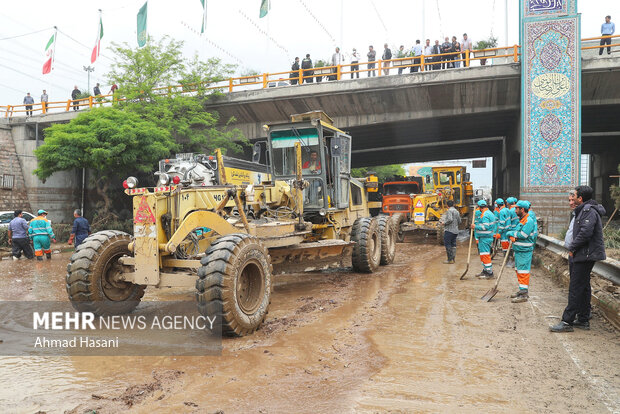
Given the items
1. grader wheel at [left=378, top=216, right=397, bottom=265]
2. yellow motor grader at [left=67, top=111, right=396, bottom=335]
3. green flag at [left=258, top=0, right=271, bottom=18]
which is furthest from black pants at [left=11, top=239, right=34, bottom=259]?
green flag at [left=258, top=0, right=271, bottom=18]

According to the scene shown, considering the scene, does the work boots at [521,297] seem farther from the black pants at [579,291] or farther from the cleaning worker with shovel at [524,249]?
the black pants at [579,291]

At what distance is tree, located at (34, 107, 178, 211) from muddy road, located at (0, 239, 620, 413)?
14.0 meters

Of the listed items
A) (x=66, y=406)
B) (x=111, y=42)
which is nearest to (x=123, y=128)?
(x=111, y=42)

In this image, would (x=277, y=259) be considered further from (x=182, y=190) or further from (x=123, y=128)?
(x=123, y=128)

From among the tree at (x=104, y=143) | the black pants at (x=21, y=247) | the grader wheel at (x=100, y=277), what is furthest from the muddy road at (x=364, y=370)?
the tree at (x=104, y=143)

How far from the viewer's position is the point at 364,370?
4.39 m

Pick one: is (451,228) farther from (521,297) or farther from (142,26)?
(142,26)

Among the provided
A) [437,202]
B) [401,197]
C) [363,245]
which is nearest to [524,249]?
[363,245]

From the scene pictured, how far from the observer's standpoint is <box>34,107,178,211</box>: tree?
18.3m

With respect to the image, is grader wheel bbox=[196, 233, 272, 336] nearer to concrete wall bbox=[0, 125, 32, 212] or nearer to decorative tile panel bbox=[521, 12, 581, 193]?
decorative tile panel bbox=[521, 12, 581, 193]

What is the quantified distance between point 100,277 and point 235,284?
2142 millimetres

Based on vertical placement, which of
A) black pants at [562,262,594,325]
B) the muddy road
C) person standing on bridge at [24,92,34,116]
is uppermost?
person standing on bridge at [24,92,34,116]

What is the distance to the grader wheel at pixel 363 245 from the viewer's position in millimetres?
10062

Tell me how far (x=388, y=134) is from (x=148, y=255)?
2040 centimetres
